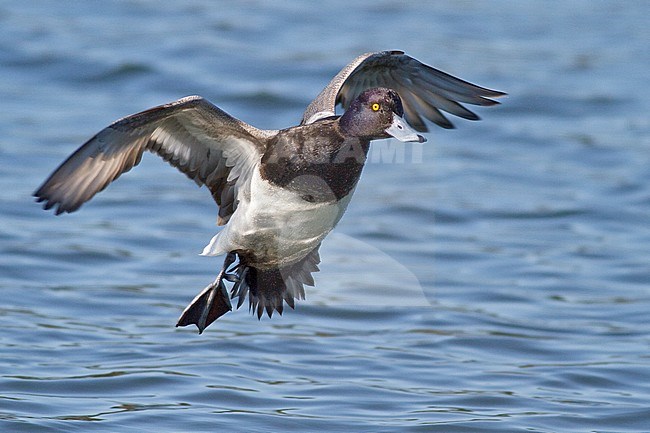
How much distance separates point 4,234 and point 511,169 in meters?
4.47

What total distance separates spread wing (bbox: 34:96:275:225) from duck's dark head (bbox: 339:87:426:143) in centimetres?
44

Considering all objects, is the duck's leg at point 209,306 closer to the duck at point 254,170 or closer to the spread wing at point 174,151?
the duck at point 254,170

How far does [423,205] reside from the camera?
1036 centimetres

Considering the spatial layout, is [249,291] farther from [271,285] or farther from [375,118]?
[375,118]

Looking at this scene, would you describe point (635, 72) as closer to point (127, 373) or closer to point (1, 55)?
point (1, 55)

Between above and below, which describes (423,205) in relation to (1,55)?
below

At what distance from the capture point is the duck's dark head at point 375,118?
5523 mm

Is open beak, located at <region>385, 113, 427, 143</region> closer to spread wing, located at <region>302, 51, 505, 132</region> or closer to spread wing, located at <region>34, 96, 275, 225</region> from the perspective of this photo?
spread wing, located at <region>34, 96, 275, 225</region>

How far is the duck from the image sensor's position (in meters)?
5.46

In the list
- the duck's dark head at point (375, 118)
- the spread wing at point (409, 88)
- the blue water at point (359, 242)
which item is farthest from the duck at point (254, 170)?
the blue water at point (359, 242)

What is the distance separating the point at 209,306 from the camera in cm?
609

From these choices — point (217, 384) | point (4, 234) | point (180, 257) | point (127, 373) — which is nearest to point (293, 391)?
point (217, 384)

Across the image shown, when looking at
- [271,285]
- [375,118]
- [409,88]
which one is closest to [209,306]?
[271,285]

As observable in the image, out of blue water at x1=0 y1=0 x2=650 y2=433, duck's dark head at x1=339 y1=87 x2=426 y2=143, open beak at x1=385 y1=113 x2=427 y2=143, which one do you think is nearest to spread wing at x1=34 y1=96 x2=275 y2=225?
duck's dark head at x1=339 y1=87 x2=426 y2=143
